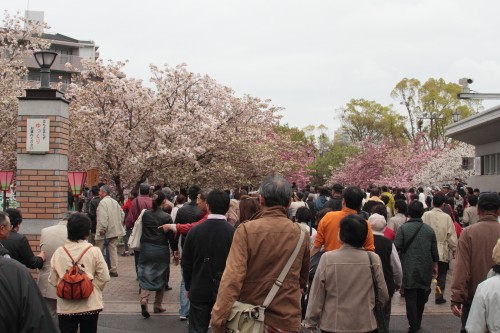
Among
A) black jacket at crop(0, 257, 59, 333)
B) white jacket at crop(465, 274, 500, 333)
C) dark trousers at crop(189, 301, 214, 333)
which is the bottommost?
dark trousers at crop(189, 301, 214, 333)

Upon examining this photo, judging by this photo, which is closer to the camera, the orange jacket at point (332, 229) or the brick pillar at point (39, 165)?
the orange jacket at point (332, 229)

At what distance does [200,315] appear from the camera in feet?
19.1

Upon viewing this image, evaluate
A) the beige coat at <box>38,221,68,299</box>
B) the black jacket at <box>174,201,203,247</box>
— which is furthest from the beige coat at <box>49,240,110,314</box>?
the black jacket at <box>174,201,203,247</box>

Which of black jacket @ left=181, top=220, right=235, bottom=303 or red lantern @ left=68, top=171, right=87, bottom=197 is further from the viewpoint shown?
red lantern @ left=68, top=171, right=87, bottom=197

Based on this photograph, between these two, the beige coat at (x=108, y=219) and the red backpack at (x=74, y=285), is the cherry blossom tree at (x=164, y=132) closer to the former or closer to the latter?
the beige coat at (x=108, y=219)

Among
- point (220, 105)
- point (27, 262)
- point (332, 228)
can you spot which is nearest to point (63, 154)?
point (27, 262)

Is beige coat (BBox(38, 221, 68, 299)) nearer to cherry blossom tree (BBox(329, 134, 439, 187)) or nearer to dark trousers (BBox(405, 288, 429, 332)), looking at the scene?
dark trousers (BBox(405, 288, 429, 332))

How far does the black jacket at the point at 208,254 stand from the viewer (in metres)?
5.75

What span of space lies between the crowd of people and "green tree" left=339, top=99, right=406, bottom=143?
52.1 m

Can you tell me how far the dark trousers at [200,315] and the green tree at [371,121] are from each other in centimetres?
5466

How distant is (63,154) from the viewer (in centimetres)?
955

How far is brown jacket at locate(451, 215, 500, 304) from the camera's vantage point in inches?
215

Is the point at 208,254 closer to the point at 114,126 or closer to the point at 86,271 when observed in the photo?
the point at 86,271

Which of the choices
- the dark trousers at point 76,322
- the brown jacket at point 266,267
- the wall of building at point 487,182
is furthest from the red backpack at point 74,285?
the wall of building at point 487,182
